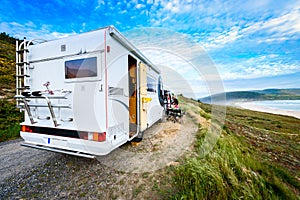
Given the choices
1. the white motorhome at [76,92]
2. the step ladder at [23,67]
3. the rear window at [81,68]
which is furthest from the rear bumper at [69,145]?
the rear window at [81,68]

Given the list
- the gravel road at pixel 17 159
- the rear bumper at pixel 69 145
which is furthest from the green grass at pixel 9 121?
the rear bumper at pixel 69 145

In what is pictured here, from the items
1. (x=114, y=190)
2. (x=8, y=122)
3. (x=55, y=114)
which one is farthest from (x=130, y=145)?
(x=8, y=122)

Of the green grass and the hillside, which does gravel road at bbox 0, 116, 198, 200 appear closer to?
the hillside

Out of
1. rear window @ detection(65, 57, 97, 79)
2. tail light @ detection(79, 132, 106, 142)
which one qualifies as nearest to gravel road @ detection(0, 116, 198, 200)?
tail light @ detection(79, 132, 106, 142)

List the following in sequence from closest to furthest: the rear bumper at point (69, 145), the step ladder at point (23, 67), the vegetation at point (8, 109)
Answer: the rear bumper at point (69, 145)
the step ladder at point (23, 67)
the vegetation at point (8, 109)

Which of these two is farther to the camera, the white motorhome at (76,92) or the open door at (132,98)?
the open door at (132,98)

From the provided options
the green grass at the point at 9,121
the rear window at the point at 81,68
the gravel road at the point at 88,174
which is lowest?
the gravel road at the point at 88,174

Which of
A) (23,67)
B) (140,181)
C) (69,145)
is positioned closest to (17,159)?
(69,145)

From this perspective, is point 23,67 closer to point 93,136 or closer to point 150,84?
point 93,136

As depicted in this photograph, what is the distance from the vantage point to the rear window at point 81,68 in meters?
2.67

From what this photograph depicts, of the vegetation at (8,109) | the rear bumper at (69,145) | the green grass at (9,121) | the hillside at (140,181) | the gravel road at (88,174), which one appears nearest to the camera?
the hillside at (140,181)

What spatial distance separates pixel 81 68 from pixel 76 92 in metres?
0.50

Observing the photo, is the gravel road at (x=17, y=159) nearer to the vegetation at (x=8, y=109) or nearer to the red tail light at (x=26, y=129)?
→ the red tail light at (x=26, y=129)

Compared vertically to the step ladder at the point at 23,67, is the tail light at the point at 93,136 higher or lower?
lower
